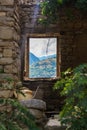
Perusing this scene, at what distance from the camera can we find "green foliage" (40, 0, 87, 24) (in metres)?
5.90

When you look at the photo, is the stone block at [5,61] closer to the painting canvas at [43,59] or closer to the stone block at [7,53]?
the stone block at [7,53]

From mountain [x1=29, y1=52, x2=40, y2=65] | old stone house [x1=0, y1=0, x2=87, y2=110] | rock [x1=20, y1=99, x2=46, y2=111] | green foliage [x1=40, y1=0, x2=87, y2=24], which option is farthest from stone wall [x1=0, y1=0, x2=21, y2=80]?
mountain [x1=29, y1=52, x2=40, y2=65]

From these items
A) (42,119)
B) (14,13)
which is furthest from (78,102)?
(14,13)

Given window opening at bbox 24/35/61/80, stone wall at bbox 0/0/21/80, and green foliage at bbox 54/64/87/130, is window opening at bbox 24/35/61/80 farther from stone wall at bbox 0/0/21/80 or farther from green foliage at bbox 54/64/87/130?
green foliage at bbox 54/64/87/130

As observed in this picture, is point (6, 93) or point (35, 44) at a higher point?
point (35, 44)

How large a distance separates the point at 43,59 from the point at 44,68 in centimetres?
21

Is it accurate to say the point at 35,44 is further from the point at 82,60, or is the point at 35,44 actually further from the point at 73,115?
the point at 73,115

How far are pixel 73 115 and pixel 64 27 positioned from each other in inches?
144

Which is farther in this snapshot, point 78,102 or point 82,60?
point 82,60

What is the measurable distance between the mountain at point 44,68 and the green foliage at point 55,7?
0.91 meters

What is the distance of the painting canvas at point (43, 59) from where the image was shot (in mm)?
6668

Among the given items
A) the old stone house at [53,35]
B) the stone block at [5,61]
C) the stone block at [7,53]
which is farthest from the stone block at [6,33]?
the old stone house at [53,35]

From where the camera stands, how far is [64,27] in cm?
672

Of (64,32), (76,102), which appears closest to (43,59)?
(64,32)
